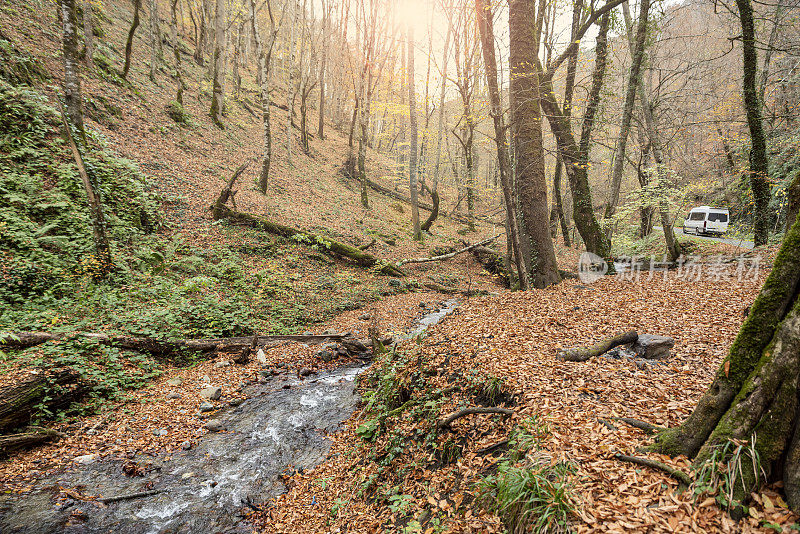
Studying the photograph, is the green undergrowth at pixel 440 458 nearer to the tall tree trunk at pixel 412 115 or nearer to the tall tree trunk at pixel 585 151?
the tall tree trunk at pixel 585 151

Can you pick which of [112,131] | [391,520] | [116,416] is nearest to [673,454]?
[391,520]

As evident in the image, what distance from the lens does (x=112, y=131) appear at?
1258 cm

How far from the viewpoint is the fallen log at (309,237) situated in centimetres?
1266

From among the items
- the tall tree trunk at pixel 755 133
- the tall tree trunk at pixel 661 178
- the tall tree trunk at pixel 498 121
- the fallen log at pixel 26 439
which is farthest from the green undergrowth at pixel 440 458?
the tall tree trunk at pixel 755 133

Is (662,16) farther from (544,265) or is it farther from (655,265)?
(544,265)

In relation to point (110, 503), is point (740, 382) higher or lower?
higher

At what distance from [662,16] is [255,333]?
15328 mm

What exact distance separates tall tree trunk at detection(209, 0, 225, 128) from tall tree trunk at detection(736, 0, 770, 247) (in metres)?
21.6

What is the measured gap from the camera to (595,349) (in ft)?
15.1

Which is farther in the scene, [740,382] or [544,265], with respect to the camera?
[544,265]

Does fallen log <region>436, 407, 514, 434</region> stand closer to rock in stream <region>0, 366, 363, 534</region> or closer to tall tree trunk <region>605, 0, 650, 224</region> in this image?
rock in stream <region>0, 366, 363, 534</region>

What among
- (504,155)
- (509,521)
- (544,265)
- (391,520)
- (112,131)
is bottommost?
(391,520)

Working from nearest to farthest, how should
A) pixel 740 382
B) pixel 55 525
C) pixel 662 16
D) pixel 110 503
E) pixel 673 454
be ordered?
pixel 740 382 → pixel 673 454 → pixel 55 525 → pixel 110 503 → pixel 662 16

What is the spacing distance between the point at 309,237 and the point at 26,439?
988 centimetres
